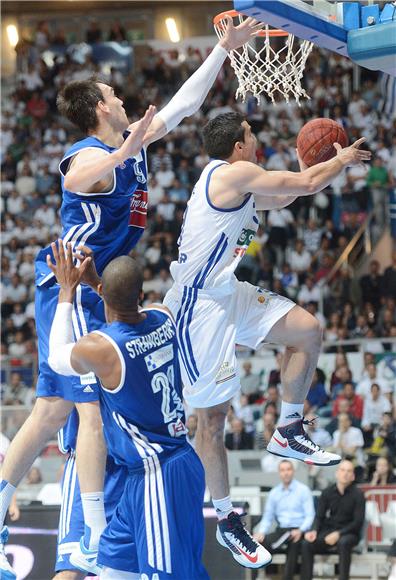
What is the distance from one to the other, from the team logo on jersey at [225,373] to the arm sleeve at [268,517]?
5595 millimetres

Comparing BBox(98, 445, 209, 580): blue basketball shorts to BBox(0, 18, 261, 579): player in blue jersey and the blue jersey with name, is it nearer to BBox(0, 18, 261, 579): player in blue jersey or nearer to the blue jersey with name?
the blue jersey with name

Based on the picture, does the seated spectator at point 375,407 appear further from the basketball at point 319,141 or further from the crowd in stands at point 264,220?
the basketball at point 319,141

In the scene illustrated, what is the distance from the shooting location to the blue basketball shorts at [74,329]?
6.74 meters

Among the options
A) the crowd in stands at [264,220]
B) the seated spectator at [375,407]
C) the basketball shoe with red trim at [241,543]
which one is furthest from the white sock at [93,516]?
the seated spectator at [375,407]

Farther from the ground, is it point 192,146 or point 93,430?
point 192,146

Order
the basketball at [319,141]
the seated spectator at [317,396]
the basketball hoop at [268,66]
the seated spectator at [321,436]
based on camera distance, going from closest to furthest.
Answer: the basketball at [319,141], the basketball hoop at [268,66], the seated spectator at [321,436], the seated spectator at [317,396]

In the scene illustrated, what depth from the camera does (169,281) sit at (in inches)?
746

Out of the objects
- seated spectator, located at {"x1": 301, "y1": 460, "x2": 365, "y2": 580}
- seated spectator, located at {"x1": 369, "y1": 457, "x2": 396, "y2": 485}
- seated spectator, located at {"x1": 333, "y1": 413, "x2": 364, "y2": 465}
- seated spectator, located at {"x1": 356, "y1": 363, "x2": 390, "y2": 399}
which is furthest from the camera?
seated spectator, located at {"x1": 356, "y1": 363, "x2": 390, "y2": 399}

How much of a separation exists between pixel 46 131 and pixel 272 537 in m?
14.4

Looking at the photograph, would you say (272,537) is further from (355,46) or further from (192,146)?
(192,146)

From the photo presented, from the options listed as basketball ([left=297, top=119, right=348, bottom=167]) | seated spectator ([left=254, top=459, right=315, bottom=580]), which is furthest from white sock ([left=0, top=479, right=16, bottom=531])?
seated spectator ([left=254, top=459, right=315, bottom=580])

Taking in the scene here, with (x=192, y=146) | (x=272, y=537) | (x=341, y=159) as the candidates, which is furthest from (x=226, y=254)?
(x=192, y=146)

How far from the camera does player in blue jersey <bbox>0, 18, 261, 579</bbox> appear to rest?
6668mm

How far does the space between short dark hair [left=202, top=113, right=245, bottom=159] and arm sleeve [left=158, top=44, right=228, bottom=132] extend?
0.64ft
